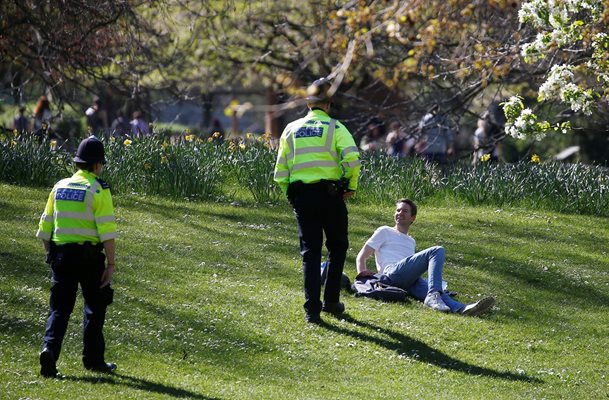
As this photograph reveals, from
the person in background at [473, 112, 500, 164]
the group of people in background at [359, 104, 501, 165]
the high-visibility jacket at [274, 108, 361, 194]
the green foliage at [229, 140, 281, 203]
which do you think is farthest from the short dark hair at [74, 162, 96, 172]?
the group of people in background at [359, 104, 501, 165]

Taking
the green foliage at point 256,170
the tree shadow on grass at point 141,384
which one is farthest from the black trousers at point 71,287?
the green foliage at point 256,170

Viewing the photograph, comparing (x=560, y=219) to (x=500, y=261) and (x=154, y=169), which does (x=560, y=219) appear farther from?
(x=154, y=169)

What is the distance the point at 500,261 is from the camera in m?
12.4

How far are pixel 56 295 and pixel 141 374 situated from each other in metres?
0.87

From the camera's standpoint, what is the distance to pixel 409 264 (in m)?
9.83

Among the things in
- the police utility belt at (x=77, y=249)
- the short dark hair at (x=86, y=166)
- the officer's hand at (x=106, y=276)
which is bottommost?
the officer's hand at (x=106, y=276)

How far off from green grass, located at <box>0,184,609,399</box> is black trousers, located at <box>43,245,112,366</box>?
0.35m

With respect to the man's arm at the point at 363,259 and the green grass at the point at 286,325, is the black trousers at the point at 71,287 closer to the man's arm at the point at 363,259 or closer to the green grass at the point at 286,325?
the green grass at the point at 286,325

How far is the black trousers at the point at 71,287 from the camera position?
7168mm

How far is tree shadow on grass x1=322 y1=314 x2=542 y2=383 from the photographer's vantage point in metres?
8.30

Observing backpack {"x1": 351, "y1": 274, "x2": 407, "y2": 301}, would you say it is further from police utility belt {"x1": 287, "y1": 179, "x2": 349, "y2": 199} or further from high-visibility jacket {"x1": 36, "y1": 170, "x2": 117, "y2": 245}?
high-visibility jacket {"x1": 36, "y1": 170, "x2": 117, "y2": 245}

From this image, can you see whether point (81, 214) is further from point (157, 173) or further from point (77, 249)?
point (157, 173)

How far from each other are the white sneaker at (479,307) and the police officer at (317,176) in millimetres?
1384

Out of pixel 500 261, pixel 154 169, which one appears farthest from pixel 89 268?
pixel 154 169
